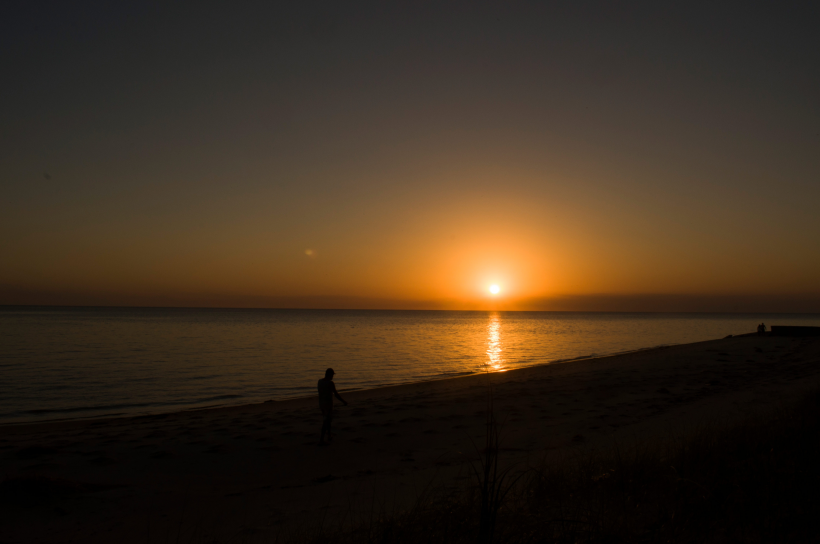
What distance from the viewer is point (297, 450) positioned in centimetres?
1159

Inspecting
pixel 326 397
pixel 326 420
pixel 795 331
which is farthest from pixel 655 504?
pixel 795 331

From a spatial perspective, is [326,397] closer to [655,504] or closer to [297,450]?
[297,450]

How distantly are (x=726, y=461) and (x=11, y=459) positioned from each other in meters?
14.0

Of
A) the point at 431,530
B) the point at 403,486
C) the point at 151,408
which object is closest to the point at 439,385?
the point at 151,408

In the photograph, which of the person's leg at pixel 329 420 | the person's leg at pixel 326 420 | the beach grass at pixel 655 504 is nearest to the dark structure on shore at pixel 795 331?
the beach grass at pixel 655 504

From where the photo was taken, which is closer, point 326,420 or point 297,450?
point 297,450

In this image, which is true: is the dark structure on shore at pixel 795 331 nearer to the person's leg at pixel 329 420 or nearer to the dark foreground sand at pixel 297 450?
the dark foreground sand at pixel 297 450

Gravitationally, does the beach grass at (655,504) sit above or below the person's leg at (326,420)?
above

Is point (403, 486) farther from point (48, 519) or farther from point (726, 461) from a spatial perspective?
point (48, 519)

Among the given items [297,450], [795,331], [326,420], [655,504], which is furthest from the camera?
[795,331]

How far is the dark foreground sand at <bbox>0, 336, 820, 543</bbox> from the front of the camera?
23.5 ft

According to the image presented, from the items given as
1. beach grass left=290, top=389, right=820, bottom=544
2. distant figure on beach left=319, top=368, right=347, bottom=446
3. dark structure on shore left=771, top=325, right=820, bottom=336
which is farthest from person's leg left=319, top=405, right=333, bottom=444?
dark structure on shore left=771, top=325, right=820, bottom=336

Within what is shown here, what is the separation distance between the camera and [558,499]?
208 inches

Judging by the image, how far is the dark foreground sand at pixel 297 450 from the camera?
7.15 meters
